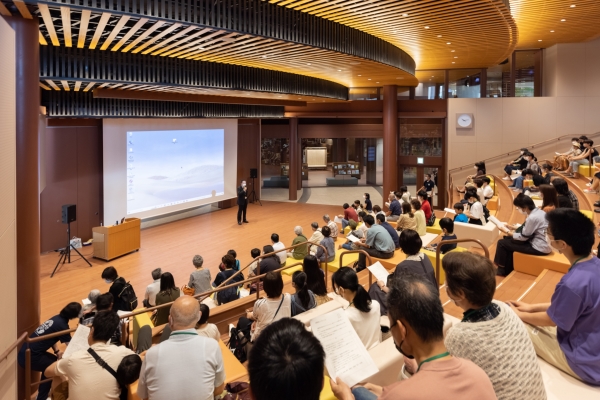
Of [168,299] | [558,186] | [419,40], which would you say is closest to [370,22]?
[419,40]

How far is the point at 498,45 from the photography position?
1138 centimetres

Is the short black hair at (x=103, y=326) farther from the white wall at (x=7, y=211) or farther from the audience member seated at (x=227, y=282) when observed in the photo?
the audience member seated at (x=227, y=282)

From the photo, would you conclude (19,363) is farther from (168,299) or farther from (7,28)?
(7,28)

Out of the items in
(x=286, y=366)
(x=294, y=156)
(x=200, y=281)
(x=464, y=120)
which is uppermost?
(x=464, y=120)

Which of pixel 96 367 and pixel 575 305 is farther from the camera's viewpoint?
pixel 96 367

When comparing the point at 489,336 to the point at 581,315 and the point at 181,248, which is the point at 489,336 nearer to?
the point at 581,315

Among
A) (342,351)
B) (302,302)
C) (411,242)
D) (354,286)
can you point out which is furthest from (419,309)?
(411,242)

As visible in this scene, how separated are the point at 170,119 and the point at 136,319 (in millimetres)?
9547

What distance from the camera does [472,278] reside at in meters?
2.16

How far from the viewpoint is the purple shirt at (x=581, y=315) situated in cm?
268

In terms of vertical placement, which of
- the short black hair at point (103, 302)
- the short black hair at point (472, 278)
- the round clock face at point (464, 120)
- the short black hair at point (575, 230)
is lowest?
the short black hair at point (103, 302)

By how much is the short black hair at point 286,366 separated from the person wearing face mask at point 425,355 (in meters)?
0.37

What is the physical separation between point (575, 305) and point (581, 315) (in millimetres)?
123

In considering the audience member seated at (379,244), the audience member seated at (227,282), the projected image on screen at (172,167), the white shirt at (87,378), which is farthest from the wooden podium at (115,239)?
the white shirt at (87,378)
